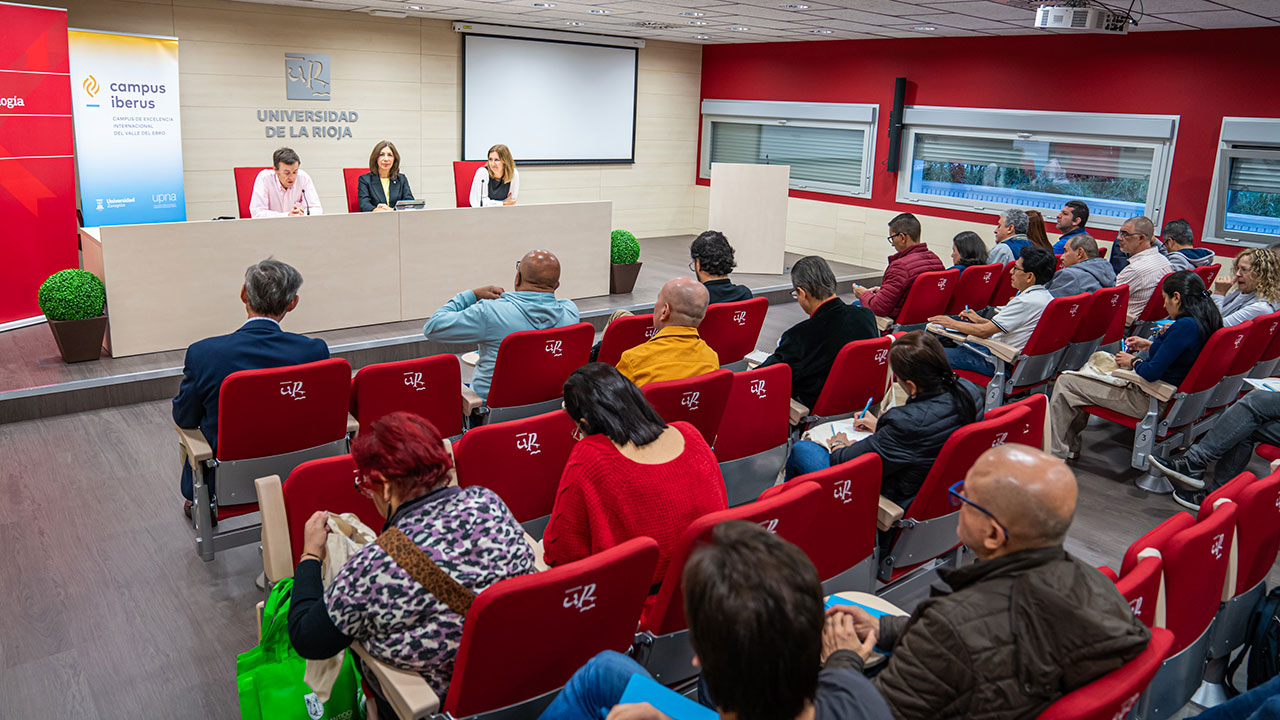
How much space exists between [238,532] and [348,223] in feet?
12.9

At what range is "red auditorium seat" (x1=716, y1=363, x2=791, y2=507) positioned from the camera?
3.74m

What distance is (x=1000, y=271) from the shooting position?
7023 mm

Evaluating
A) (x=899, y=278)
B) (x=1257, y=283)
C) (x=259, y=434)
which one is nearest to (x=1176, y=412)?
(x=1257, y=283)

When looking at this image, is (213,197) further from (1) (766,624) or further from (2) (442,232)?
(1) (766,624)

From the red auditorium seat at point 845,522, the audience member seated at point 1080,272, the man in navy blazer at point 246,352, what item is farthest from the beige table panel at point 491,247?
the red auditorium seat at point 845,522

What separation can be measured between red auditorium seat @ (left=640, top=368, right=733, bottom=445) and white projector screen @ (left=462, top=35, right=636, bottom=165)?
876 centimetres

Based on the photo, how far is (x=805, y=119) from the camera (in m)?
12.5

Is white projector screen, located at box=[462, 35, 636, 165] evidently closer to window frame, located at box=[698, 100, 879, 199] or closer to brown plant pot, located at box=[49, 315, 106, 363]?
window frame, located at box=[698, 100, 879, 199]

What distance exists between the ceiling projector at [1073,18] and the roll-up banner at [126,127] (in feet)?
24.8

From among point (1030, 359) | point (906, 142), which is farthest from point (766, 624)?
point (906, 142)

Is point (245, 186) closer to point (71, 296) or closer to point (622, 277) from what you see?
point (71, 296)

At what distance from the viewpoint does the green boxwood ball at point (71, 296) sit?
5836 mm

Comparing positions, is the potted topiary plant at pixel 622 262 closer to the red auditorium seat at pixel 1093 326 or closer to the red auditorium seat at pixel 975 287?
the red auditorium seat at pixel 975 287

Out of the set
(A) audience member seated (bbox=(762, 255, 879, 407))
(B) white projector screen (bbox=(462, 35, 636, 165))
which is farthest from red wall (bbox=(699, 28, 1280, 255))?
(A) audience member seated (bbox=(762, 255, 879, 407))
